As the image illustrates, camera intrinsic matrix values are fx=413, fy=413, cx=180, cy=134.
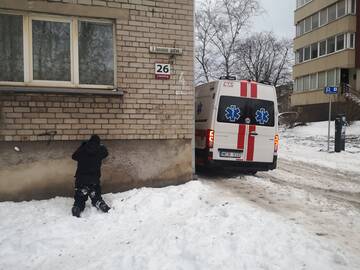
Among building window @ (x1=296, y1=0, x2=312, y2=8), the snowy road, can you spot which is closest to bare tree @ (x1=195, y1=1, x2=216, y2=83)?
building window @ (x1=296, y1=0, x2=312, y2=8)

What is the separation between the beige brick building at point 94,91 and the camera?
7.32m

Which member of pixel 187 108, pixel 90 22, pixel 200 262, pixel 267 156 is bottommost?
pixel 200 262

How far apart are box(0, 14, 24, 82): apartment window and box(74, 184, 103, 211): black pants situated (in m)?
2.33

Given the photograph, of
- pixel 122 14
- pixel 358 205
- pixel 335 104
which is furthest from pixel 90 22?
pixel 335 104

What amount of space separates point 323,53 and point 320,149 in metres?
17.9

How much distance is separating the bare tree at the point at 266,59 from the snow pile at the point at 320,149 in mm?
21953

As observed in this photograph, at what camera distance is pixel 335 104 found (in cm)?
2806

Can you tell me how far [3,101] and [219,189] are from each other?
14.3 ft

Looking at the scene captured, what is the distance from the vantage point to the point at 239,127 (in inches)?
386

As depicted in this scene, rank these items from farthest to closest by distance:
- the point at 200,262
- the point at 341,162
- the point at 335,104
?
the point at 335,104 < the point at 341,162 < the point at 200,262

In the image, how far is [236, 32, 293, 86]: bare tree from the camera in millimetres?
50906

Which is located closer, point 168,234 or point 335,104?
point 168,234

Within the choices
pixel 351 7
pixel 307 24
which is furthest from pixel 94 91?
pixel 307 24

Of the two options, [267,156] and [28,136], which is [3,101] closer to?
[28,136]
